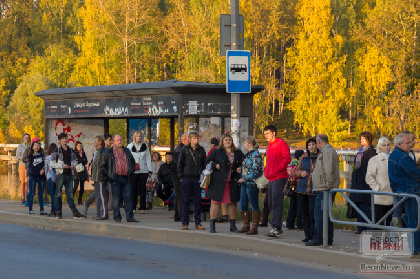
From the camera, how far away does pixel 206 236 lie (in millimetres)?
13734

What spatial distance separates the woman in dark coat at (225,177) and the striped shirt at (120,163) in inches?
92.3

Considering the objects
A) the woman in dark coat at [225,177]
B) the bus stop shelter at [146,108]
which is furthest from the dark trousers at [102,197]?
the woman in dark coat at [225,177]

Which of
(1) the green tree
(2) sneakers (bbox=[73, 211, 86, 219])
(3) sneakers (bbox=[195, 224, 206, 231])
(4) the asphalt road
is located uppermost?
(1) the green tree

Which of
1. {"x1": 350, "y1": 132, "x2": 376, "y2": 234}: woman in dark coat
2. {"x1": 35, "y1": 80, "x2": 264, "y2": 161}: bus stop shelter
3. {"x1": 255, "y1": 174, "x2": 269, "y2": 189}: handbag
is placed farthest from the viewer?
{"x1": 35, "y1": 80, "x2": 264, "y2": 161}: bus stop shelter

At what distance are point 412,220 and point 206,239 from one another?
3.91m

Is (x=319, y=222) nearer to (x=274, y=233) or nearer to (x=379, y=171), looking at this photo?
(x=274, y=233)

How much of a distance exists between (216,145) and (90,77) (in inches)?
2250

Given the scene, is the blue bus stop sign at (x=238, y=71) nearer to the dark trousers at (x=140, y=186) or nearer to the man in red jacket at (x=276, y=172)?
the man in red jacket at (x=276, y=172)

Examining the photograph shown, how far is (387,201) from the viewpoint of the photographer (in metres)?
12.5

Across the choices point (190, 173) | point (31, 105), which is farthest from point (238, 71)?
point (31, 105)

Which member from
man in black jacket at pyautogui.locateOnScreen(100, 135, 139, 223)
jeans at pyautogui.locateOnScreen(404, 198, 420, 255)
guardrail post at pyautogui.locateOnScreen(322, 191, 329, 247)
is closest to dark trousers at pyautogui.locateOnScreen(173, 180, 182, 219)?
man in black jacket at pyautogui.locateOnScreen(100, 135, 139, 223)

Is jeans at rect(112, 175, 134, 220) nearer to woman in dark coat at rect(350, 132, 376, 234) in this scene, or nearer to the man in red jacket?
the man in red jacket

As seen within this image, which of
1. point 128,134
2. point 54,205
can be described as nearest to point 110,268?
point 54,205

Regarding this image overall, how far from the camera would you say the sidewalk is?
11.3 meters
